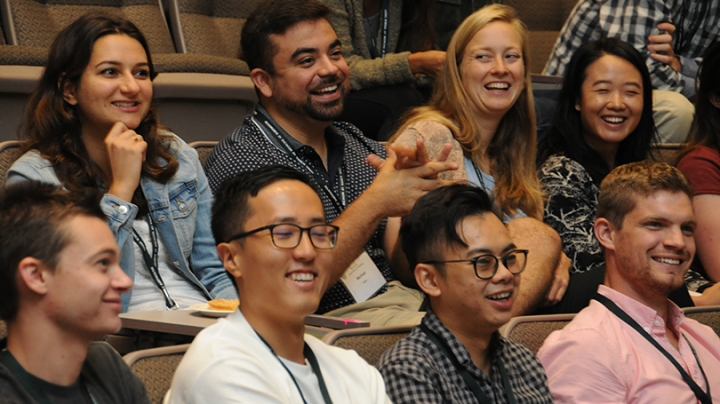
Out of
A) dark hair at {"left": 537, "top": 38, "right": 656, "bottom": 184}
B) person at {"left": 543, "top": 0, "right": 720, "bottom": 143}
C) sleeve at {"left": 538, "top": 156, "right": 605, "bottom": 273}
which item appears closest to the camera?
sleeve at {"left": 538, "top": 156, "right": 605, "bottom": 273}

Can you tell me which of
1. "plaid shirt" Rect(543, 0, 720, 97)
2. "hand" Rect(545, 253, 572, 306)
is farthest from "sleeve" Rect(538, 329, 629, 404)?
"plaid shirt" Rect(543, 0, 720, 97)

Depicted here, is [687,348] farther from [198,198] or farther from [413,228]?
[198,198]

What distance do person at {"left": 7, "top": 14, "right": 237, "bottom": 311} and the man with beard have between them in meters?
0.21

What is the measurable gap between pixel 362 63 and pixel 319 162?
93 cm

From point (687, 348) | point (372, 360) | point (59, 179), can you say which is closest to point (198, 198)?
point (59, 179)

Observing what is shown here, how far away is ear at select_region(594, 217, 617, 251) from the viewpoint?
2.42 meters

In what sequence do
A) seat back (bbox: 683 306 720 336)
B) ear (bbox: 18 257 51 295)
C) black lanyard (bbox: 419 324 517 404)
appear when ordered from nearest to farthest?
ear (bbox: 18 257 51 295) < black lanyard (bbox: 419 324 517 404) < seat back (bbox: 683 306 720 336)

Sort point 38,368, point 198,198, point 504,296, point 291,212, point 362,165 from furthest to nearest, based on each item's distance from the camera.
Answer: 1. point 362,165
2. point 198,198
3. point 504,296
4. point 291,212
5. point 38,368

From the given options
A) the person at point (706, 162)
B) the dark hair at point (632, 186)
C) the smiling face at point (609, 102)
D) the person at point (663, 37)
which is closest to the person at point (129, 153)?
the dark hair at point (632, 186)

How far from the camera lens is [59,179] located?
234 centimetres

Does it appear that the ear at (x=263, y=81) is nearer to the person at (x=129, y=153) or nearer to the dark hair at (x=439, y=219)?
the person at (x=129, y=153)

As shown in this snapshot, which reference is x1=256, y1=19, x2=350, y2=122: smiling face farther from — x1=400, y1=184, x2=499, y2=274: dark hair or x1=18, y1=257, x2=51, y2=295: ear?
x1=18, y1=257, x2=51, y2=295: ear

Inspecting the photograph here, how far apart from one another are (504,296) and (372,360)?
0.30 metres

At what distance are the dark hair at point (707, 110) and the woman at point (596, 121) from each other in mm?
152
